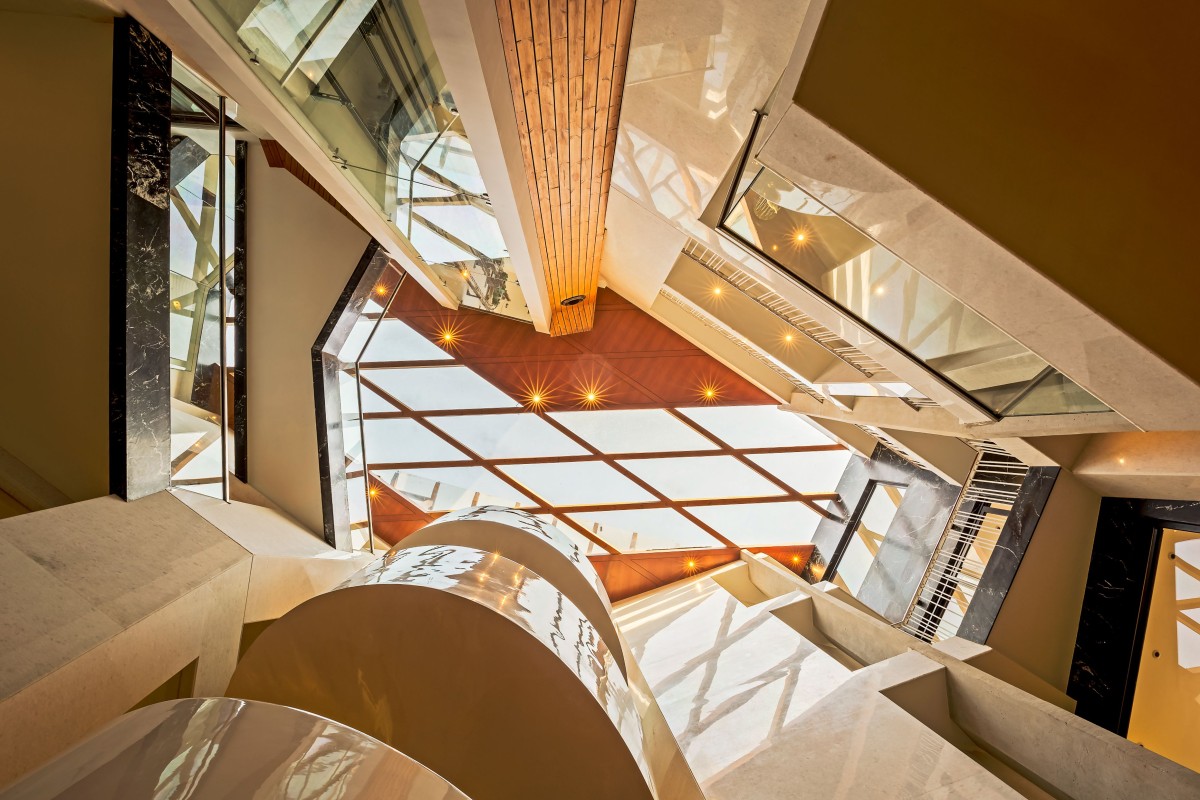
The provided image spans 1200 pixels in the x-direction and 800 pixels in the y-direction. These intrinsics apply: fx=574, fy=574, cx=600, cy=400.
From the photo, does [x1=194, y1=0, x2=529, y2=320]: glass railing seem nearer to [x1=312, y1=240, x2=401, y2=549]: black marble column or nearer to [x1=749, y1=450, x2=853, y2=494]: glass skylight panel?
[x1=312, y1=240, x2=401, y2=549]: black marble column

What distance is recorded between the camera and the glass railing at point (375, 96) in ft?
8.58

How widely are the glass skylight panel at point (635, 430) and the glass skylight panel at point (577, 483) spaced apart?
18.3 inches

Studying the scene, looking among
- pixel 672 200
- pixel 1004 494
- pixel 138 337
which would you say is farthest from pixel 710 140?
pixel 1004 494

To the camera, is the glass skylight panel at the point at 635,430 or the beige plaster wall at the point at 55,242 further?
the glass skylight panel at the point at 635,430

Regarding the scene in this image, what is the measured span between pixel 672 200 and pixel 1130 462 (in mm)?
3391

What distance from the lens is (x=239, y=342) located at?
4.91 metres

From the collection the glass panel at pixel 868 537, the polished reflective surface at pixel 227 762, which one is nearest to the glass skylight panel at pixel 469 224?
the polished reflective surface at pixel 227 762

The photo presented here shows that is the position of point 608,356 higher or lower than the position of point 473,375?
higher

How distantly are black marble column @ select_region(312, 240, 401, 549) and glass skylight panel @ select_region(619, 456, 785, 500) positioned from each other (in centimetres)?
454

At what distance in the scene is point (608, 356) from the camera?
8.73 m

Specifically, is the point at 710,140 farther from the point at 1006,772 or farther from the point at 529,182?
the point at 1006,772

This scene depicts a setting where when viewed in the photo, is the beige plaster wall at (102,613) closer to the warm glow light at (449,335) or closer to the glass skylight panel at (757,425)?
the warm glow light at (449,335)

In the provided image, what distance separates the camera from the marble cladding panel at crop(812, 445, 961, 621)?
6.00 metres

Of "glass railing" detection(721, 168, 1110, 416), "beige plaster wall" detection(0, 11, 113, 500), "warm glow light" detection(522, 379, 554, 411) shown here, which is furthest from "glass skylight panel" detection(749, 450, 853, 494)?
"beige plaster wall" detection(0, 11, 113, 500)
